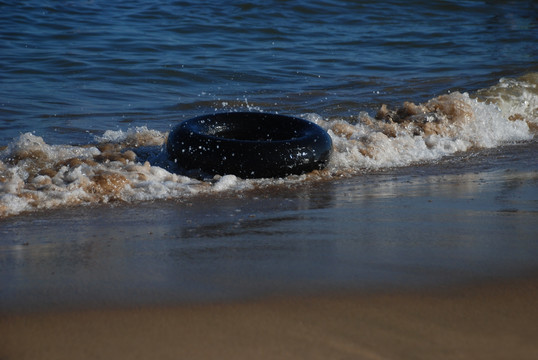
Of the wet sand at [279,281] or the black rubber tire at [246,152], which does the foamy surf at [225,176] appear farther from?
the wet sand at [279,281]

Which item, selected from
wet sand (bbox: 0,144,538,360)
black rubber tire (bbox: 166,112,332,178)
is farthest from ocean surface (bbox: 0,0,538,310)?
black rubber tire (bbox: 166,112,332,178)

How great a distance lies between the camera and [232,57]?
43.6ft

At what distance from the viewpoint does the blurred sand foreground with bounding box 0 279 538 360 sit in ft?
8.48

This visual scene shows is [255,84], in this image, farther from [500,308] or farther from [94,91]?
[500,308]

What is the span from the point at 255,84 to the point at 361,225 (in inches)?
293

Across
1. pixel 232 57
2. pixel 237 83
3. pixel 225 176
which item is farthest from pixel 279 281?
pixel 232 57

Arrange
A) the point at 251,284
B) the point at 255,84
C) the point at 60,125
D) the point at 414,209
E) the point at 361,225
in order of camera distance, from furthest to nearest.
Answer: the point at 255,84
the point at 60,125
the point at 414,209
the point at 361,225
the point at 251,284

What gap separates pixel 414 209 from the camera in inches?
179

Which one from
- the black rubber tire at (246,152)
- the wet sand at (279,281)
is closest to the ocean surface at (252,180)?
the wet sand at (279,281)

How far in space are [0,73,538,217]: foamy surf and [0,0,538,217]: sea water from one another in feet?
0.06

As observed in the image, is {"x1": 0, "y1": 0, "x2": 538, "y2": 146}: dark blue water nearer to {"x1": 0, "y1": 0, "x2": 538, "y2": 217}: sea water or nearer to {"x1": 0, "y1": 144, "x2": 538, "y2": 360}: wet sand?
{"x1": 0, "y1": 0, "x2": 538, "y2": 217}: sea water

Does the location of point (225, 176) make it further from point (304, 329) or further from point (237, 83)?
point (237, 83)

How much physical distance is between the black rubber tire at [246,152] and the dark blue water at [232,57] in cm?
202

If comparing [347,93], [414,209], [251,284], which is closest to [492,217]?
[414,209]
